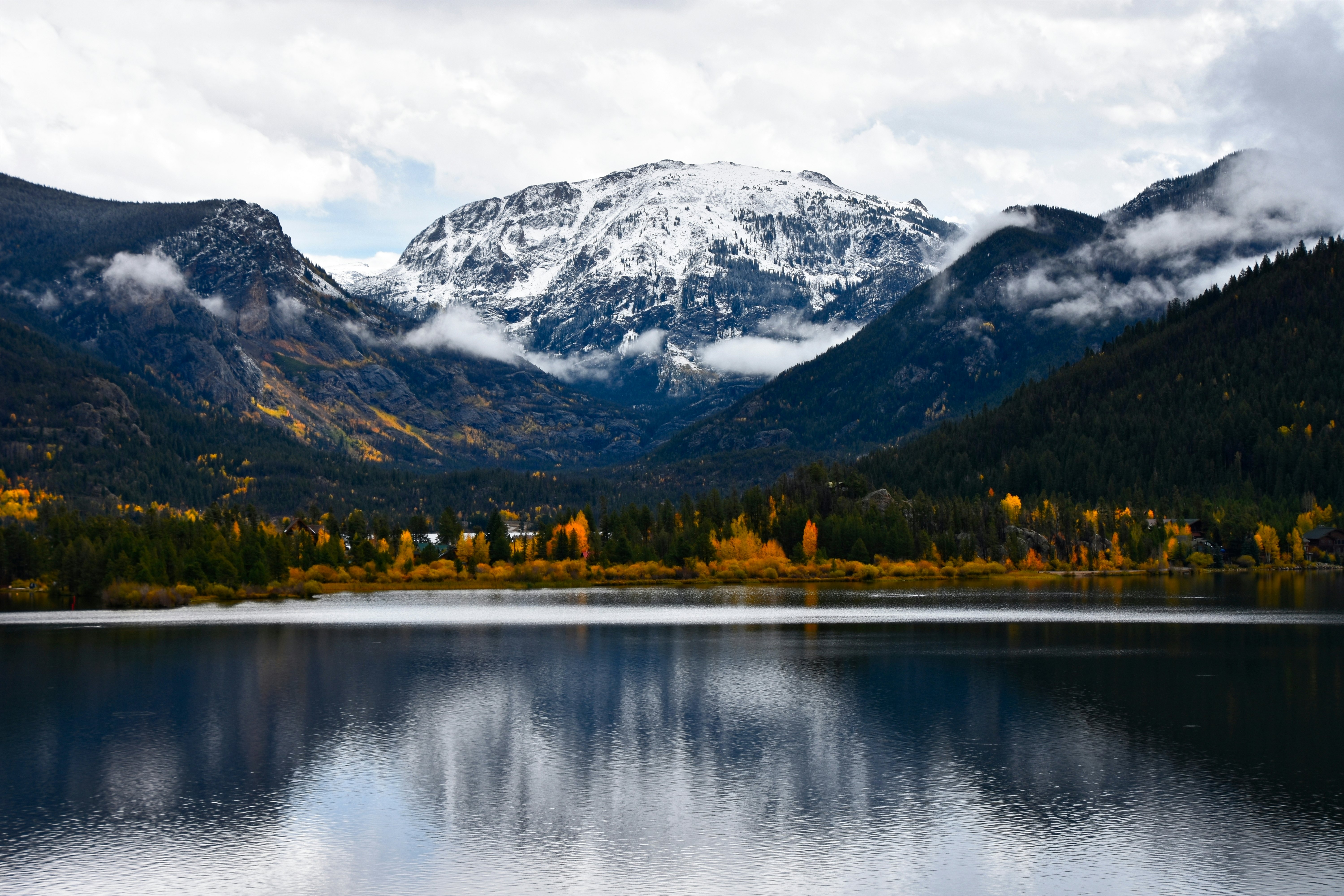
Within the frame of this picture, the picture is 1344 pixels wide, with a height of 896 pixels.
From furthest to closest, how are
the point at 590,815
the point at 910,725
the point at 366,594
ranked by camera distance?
the point at 366,594 < the point at 910,725 < the point at 590,815

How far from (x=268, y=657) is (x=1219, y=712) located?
74336 mm

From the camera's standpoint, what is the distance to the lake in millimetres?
43094

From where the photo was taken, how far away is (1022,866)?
42.6 meters

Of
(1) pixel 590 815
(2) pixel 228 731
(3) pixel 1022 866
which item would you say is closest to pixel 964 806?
(3) pixel 1022 866

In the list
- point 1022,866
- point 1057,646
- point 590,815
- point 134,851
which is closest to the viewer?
point 1022,866

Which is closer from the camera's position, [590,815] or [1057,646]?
[590,815]

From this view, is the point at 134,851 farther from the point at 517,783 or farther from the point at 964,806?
the point at 964,806

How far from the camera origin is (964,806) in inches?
1986

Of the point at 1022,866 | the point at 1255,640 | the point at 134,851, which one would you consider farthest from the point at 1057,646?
the point at 134,851

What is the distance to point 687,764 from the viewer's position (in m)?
59.4

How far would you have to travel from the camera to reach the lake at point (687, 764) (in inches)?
1697

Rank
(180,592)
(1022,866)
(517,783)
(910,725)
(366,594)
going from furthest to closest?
(366,594), (180,592), (910,725), (517,783), (1022,866)

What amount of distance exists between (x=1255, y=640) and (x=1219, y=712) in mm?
37254

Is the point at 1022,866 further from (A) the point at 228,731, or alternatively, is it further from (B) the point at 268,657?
(B) the point at 268,657
